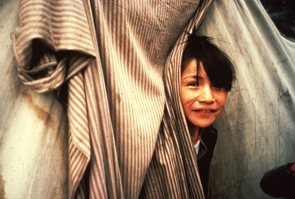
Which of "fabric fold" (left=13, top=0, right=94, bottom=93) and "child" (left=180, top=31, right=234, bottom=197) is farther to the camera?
"child" (left=180, top=31, right=234, bottom=197)

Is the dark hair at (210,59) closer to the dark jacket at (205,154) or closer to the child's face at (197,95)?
the child's face at (197,95)

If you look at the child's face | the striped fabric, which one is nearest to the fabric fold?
the striped fabric

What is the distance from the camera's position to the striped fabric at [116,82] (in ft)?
1.60

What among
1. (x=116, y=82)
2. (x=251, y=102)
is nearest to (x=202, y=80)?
(x=116, y=82)

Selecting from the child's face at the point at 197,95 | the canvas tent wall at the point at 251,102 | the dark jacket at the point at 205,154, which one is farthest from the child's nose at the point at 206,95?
the canvas tent wall at the point at 251,102

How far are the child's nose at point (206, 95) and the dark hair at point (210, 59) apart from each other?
4 centimetres

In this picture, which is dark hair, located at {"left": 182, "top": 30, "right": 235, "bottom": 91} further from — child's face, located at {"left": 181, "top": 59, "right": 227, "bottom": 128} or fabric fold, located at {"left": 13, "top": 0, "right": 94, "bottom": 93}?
fabric fold, located at {"left": 13, "top": 0, "right": 94, "bottom": 93}

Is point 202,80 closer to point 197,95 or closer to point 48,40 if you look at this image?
point 197,95

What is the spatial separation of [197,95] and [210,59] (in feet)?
0.54

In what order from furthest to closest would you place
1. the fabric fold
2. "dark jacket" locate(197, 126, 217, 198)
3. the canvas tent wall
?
the canvas tent wall → "dark jacket" locate(197, 126, 217, 198) → the fabric fold

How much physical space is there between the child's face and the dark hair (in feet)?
0.07

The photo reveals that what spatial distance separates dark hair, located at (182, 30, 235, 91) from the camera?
872 millimetres

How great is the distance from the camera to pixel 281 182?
956 millimetres

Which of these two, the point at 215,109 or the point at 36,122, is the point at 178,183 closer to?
the point at 215,109
